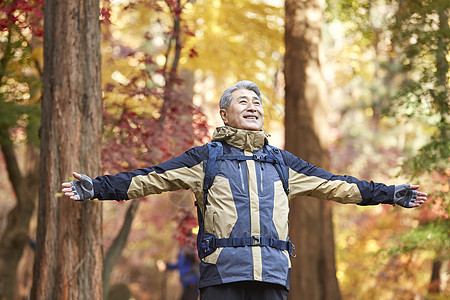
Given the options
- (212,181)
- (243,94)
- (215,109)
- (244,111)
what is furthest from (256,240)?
(215,109)

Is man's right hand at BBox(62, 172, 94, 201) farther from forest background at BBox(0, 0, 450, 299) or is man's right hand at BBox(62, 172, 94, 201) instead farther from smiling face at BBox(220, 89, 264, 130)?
forest background at BBox(0, 0, 450, 299)

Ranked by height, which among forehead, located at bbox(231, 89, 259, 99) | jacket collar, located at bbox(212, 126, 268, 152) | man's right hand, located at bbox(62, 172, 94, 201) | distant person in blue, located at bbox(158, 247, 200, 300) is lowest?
distant person in blue, located at bbox(158, 247, 200, 300)

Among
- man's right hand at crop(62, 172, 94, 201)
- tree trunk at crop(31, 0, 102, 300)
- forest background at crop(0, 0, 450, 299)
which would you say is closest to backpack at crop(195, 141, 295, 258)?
man's right hand at crop(62, 172, 94, 201)

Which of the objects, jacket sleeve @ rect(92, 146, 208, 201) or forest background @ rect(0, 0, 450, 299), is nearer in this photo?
jacket sleeve @ rect(92, 146, 208, 201)

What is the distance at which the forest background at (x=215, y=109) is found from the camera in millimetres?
6992

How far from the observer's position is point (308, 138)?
836cm

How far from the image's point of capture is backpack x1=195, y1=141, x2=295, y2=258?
3.57m

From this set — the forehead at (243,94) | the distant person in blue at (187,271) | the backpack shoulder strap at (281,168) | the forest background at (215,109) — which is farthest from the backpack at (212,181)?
the distant person in blue at (187,271)

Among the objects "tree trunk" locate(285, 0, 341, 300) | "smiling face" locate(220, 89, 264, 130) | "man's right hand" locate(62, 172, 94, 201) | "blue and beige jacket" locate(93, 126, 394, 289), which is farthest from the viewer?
"tree trunk" locate(285, 0, 341, 300)

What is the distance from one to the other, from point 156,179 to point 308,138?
4832 mm

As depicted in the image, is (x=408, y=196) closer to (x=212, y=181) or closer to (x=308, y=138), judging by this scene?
(x=212, y=181)

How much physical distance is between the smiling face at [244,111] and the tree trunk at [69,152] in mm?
1578

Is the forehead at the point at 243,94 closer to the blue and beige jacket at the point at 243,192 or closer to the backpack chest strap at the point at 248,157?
the blue and beige jacket at the point at 243,192

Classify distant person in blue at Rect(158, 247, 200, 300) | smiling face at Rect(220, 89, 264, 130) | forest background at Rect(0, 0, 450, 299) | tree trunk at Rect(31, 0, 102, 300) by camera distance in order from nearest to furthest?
1. smiling face at Rect(220, 89, 264, 130)
2. tree trunk at Rect(31, 0, 102, 300)
3. forest background at Rect(0, 0, 450, 299)
4. distant person in blue at Rect(158, 247, 200, 300)
